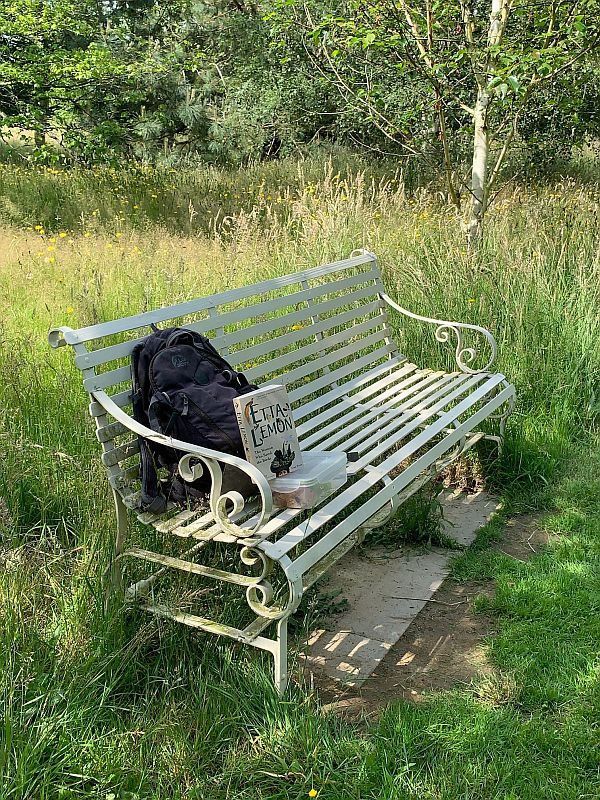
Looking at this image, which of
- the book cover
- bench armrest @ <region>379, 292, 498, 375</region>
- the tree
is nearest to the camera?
Answer: the book cover

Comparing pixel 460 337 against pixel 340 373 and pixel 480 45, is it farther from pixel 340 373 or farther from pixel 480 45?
pixel 480 45

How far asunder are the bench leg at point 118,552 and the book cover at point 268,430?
21.0 inches

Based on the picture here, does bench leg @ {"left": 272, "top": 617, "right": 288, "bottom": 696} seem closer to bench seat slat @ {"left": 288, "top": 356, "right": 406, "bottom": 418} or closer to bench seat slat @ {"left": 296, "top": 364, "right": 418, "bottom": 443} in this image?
bench seat slat @ {"left": 296, "top": 364, "right": 418, "bottom": 443}

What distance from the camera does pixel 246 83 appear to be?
14.0 metres

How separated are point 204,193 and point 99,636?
8.66 m

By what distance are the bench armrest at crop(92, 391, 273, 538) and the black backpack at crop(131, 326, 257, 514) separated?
0.10m

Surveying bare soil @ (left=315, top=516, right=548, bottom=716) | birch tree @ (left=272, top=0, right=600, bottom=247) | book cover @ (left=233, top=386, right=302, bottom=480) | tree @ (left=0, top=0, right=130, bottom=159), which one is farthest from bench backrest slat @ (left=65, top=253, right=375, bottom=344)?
tree @ (left=0, top=0, right=130, bottom=159)

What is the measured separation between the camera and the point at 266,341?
13.0ft

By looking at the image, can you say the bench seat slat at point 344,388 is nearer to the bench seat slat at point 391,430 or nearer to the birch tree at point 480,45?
the bench seat slat at point 391,430

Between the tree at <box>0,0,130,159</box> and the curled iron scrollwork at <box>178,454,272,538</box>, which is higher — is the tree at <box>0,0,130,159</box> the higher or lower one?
the higher one

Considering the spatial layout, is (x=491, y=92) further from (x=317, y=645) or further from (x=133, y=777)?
(x=133, y=777)

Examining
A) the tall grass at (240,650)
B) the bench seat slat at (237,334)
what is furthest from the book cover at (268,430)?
the tall grass at (240,650)

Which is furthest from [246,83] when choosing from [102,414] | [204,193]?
[102,414]

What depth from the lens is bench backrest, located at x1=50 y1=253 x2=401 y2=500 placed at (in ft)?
9.44
